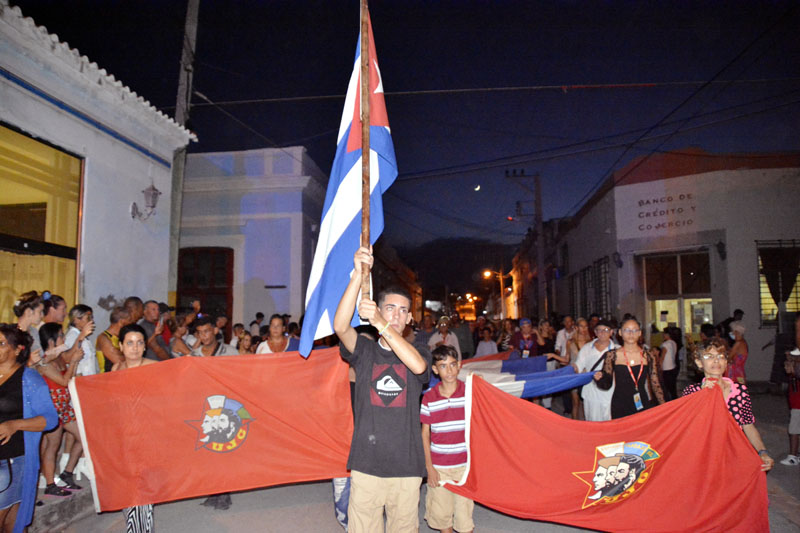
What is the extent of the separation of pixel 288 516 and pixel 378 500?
2.59 metres

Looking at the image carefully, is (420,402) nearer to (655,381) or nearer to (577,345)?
(655,381)

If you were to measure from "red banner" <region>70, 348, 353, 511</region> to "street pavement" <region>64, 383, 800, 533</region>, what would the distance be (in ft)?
1.70

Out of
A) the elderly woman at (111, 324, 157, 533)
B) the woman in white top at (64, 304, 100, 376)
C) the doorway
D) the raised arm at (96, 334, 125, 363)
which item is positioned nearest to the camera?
the elderly woman at (111, 324, 157, 533)

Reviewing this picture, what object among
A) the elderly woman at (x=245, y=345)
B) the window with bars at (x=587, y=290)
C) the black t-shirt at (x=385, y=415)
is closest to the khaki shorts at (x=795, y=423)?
the black t-shirt at (x=385, y=415)

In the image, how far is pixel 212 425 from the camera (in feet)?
16.0

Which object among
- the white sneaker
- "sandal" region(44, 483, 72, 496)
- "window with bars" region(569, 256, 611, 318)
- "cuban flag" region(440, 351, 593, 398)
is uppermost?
"window with bars" region(569, 256, 611, 318)

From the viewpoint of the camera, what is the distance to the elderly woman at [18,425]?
3680mm

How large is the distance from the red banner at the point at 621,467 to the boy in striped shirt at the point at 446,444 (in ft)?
0.35

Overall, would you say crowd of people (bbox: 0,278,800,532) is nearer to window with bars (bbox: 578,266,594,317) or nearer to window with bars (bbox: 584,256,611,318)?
window with bars (bbox: 584,256,611,318)

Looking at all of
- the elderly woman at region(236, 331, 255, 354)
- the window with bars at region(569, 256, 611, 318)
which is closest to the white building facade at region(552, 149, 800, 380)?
the window with bars at region(569, 256, 611, 318)

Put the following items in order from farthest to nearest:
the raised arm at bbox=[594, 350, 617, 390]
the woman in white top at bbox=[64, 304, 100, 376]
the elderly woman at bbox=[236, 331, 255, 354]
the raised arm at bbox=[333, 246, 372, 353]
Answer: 1. the elderly woman at bbox=[236, 331, 255, 354]
2. the woman in white top at bbox=[64, 304, 100, 376]
3. the raised arm at bbox=[594, 350, 617, 390]
4. the raised arm at bbox=[333, 246, 372, 353]

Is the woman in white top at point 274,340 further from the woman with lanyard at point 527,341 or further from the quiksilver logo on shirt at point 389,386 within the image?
the woman with lanyard at point 527,341

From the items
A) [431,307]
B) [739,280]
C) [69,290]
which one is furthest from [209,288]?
[431,307]

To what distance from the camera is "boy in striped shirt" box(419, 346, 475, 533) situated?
4258mm
